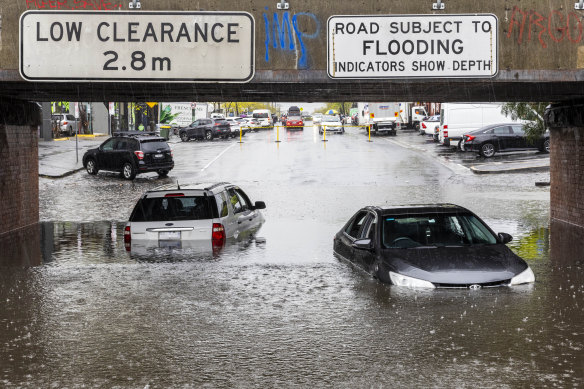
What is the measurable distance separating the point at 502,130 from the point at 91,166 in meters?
20.2

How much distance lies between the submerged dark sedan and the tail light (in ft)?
8.73

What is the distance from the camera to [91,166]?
36.3 metres

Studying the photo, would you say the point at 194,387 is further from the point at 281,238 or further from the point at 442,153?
the point at 442,153

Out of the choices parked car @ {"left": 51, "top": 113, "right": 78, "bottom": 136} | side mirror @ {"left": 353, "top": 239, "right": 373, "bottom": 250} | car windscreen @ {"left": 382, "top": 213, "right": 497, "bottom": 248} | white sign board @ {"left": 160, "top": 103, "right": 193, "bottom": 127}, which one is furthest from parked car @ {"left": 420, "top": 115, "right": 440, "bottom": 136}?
side mirror @ {"left": 353, "top": 239, "right": 373, "bottom": 250}

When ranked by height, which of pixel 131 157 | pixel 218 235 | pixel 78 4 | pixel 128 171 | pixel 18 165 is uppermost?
pixel 78 4

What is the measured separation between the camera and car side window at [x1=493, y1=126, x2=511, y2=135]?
41.3 m

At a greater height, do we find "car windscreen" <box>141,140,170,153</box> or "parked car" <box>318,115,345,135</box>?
"parked car" <box>318,115,345,135</box>

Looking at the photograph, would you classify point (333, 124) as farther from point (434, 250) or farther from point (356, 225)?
point (434, 250)

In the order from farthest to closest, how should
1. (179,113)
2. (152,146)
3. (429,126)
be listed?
1. (179,113)
2. (429,126)
3. (152,146)

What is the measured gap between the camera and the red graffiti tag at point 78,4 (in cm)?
1309

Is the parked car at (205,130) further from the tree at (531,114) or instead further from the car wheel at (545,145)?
the tree at (531,114)

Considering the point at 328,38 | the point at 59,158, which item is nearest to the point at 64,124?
the point at 59,158

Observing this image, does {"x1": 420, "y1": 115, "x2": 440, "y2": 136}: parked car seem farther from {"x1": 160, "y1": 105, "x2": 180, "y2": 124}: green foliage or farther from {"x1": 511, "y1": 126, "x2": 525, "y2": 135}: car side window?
{"x1": 160, "y1": 105, "x2": 180, "y2": 124}: green foliage

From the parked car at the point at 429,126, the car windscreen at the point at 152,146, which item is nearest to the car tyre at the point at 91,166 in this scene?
the car windscreen at the point at 152,146
